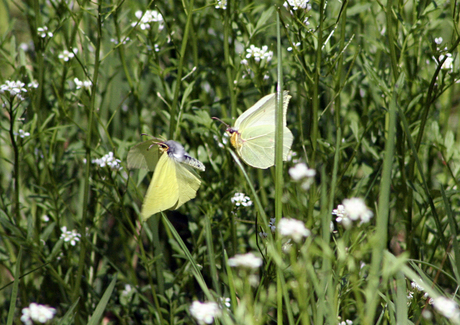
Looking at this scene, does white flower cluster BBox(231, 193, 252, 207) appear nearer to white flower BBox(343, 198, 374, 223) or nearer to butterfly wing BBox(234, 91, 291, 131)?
butterfly wing BBox(234, 91, 291, 131)

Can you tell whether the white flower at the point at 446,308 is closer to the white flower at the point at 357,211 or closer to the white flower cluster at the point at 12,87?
the white flower at the point at 357,211

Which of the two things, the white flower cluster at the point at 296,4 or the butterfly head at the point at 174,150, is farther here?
the butterfly head at the point at 174,150

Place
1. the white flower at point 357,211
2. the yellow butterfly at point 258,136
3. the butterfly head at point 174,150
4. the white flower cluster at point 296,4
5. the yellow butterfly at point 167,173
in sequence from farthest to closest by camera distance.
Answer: the yellow butterfly at point 258,136, the butterfly head at point 174,150, the yellow butterfly at point 167,173, the white flower cluster at point 296,4, the white flower at point 357,211

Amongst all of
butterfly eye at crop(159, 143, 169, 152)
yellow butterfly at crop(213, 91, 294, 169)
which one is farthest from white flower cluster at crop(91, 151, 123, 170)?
yellow butterfly at crop(213, 91, 294, 169)

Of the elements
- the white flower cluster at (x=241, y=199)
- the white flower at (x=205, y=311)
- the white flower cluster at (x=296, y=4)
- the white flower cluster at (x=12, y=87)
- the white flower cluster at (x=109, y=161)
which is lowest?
the white flower at (x=205, y=311)

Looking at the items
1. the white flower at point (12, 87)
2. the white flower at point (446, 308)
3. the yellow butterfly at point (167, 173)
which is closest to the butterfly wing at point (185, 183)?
the yellow butterfly at point (167, 173)

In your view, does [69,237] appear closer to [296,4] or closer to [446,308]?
[296,4]
